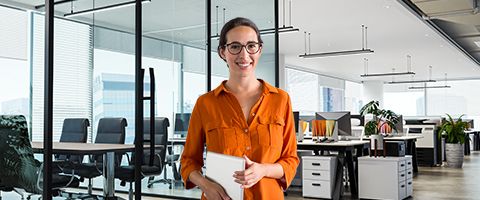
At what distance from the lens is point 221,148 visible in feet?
4.25

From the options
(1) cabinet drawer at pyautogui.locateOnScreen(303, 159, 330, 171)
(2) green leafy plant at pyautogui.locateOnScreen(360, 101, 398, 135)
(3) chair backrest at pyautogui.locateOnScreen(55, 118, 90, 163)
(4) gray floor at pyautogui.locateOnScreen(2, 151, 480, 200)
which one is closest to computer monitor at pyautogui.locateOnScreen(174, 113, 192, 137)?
(4) gray floor at pyautogui.locateOnScreen(2, 151, 480, 200)

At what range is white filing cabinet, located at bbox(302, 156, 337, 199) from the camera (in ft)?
19.3

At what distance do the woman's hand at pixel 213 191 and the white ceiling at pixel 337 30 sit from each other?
2.04m

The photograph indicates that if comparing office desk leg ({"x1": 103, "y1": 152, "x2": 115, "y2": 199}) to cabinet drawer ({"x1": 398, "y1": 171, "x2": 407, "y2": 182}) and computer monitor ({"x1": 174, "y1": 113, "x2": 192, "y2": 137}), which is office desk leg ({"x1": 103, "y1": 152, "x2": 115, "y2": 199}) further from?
cabinet drawer ({"x1": 398, "y1": 171, "x2": 407, "y2": 182})

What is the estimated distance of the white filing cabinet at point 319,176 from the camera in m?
5.88

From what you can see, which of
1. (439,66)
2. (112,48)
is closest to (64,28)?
(112,48)

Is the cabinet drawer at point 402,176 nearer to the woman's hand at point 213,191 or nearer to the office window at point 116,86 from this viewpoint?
the office window at point 116,86

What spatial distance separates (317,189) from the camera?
5957 millimetres

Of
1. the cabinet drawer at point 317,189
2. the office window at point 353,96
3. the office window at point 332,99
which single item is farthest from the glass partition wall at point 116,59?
the office window at point 353,96

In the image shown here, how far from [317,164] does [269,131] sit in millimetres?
4814

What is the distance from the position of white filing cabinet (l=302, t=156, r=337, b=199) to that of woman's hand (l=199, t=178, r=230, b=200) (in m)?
4.80

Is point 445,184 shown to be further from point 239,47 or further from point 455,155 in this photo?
point 239,47

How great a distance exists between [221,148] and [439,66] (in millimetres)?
16180

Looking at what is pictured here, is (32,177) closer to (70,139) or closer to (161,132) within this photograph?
(70,139)
